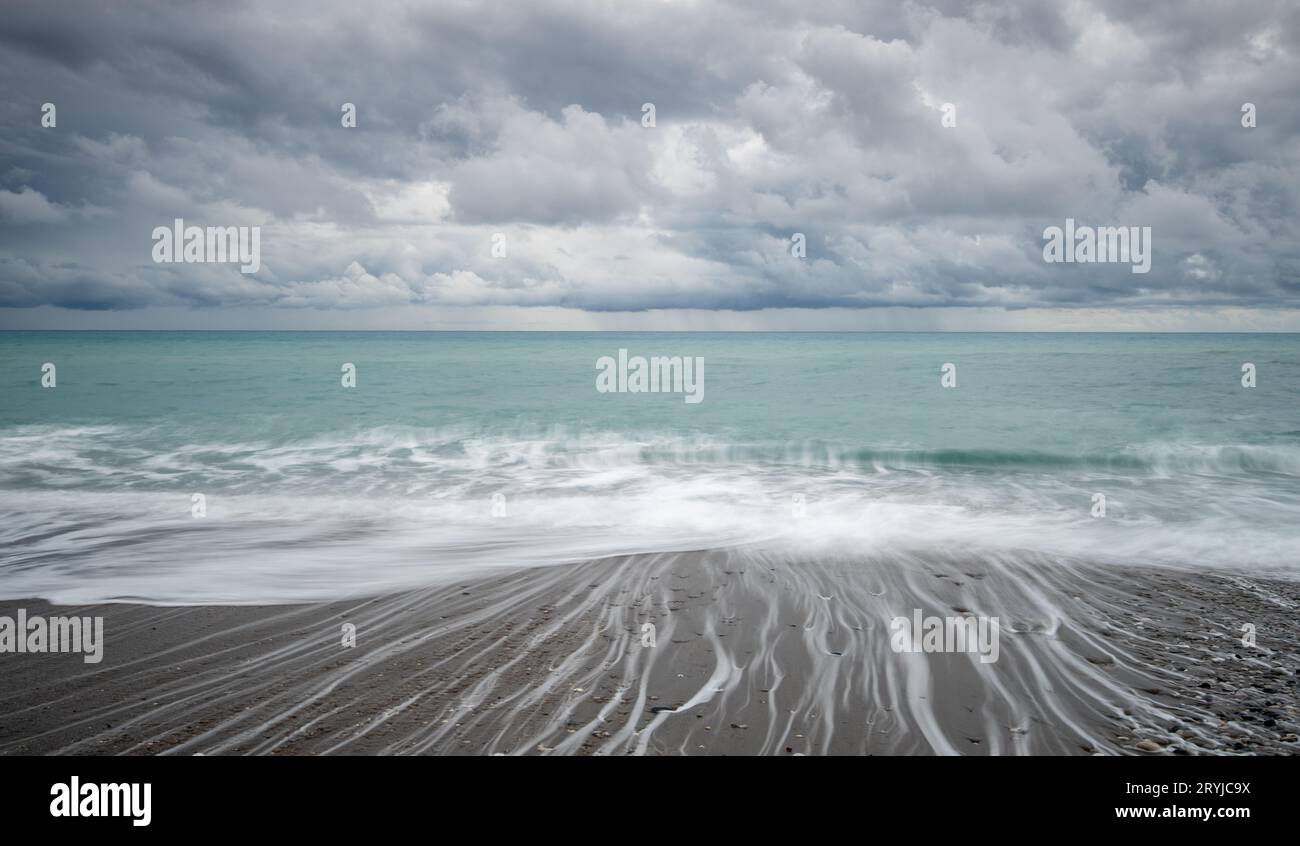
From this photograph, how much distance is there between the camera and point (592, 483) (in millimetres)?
13070

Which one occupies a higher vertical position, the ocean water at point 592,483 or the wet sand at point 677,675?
the ocean water at point 592,483

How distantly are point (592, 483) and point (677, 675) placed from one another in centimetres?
828

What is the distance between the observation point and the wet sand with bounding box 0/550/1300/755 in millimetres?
4109

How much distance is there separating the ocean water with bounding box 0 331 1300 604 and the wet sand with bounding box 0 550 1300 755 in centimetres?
116

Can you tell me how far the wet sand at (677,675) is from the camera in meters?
4.11

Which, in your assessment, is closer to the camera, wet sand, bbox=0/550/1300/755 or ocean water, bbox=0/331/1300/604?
wet sand, bbox=0/550/1300/755

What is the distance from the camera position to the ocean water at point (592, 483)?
8203 mm

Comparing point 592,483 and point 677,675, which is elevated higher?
point 592,483

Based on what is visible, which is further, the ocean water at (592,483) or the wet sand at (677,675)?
the ocean water at (592,483)

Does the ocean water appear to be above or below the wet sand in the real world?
above

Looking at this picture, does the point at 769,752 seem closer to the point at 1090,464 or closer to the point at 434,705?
the point at 434,705

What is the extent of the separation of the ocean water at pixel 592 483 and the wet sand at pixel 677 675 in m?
1.16
